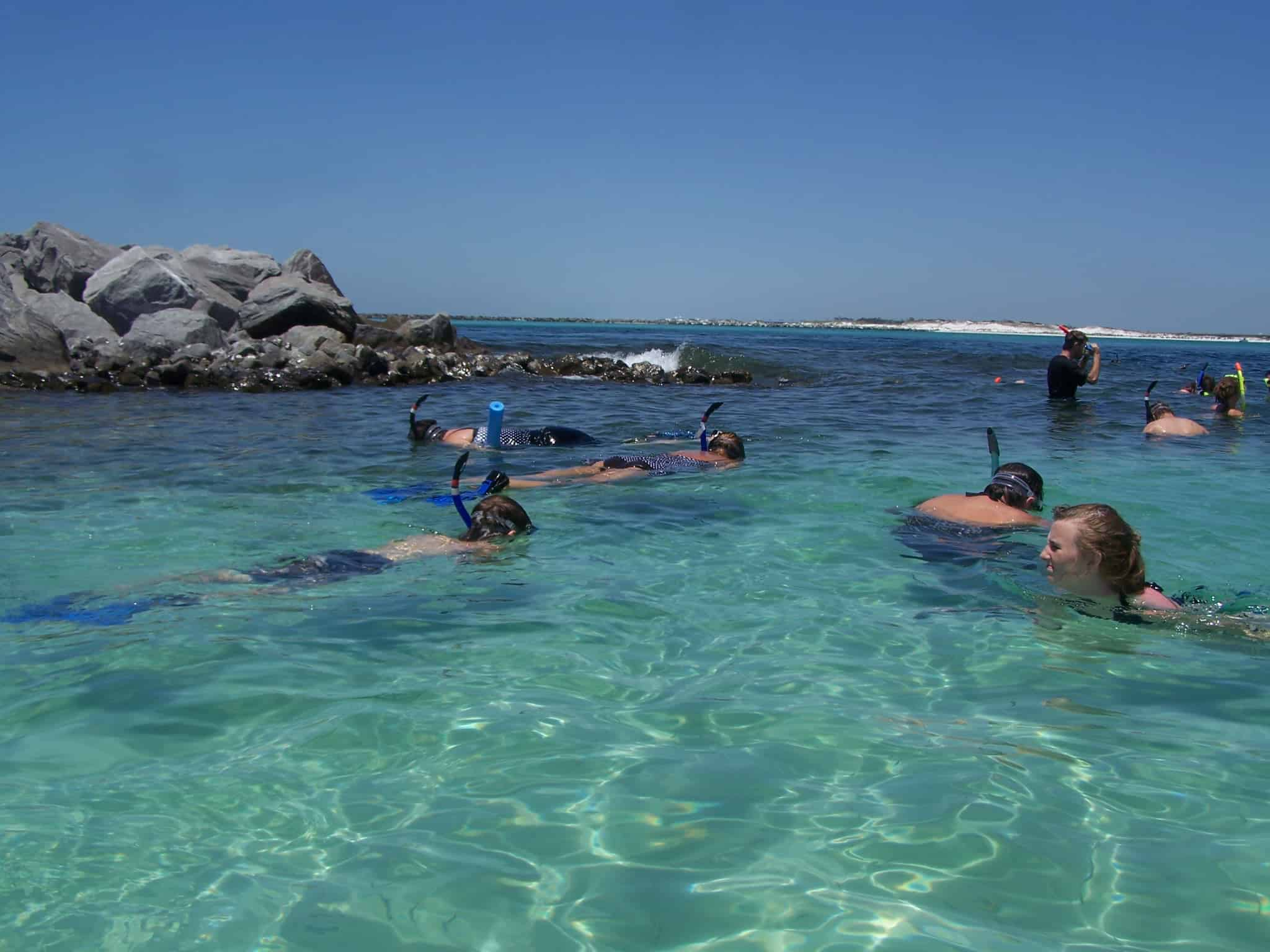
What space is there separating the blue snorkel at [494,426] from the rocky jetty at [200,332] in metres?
7.95

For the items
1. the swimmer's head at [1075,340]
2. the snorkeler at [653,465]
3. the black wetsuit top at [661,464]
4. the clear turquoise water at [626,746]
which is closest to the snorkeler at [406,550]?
the clear turquoise water at [626,746]

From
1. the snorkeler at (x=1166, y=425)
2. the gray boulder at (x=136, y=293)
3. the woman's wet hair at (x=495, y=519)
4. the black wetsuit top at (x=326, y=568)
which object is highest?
the gray boulder at (x=136, y=293)

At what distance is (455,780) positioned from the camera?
9.75ft

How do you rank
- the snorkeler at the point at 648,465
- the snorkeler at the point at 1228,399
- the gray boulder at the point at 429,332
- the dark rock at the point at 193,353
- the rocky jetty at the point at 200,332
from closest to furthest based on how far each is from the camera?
the snorkeler at the point at 648,465 → the snorkeler at the point at 1228,399 → the rocky jetty at the point at 200,332 → the dark rock at the point at 193,353 → the gray boulder at the point at 429,332

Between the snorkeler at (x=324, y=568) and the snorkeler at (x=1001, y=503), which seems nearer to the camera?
the snorkeler at (x=324, y=568)

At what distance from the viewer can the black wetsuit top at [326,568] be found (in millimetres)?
5301

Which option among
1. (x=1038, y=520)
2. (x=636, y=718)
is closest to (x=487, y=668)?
(x=636, y=718)

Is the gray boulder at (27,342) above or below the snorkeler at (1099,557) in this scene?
above

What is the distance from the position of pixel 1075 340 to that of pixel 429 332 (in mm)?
15195

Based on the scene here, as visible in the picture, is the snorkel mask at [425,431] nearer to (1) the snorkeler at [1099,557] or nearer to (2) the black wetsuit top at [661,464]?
(2) the black wetsuit top at [661,464]

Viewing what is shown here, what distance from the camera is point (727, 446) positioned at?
31.4ft

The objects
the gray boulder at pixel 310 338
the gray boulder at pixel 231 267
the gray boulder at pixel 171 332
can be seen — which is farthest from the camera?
A: the gray boulder at pixel 231 267

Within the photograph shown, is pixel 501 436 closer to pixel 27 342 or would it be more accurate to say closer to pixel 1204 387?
pixel 27 342

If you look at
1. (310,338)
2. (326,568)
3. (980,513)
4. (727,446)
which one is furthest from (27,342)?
(980,513)
